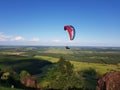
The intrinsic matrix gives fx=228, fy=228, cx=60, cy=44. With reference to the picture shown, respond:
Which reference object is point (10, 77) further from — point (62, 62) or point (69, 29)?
point (69, 29)

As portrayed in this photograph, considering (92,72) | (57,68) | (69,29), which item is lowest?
(92,72)

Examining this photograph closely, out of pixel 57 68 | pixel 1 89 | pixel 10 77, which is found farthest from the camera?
pixel 57 68

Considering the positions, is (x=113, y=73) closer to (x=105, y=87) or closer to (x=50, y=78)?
(x=105, y=87)

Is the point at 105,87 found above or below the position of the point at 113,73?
below

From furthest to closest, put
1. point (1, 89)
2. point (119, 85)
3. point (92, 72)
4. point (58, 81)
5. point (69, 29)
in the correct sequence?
point (92, 72) → point (58, 81) → point (119, 85) → point (1, 89) → point (69, 29)

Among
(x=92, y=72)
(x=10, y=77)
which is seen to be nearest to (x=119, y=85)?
(x=10, y=77)

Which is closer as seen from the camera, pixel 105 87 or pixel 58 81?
pixel 105 87

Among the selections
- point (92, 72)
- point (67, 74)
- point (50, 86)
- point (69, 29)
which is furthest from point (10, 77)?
point (92, 72)

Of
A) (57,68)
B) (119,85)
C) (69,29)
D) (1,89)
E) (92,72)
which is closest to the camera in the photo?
(69,29)

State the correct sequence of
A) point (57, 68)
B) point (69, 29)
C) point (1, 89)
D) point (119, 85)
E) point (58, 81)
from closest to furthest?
point (69, 29) < point (1, 89) < point (119, 85) < point (58, 81) < point (57, 68)
